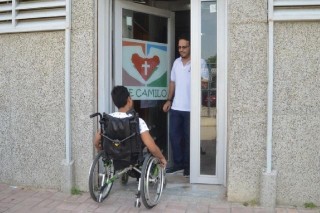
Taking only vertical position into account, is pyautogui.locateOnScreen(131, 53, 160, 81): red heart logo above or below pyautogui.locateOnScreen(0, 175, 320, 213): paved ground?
above

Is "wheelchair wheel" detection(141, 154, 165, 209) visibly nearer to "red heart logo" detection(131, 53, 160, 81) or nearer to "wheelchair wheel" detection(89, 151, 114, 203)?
"wheelchair wheel" detection(89, 151, 114, 203)

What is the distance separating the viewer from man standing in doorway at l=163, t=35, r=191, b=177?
5.96 meters

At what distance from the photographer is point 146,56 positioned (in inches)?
247

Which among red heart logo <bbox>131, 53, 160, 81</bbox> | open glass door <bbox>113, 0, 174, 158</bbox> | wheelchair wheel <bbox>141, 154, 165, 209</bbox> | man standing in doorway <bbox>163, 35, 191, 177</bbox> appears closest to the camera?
wheelchair wheel <bbox>141, 154, 165, 209</bbox>

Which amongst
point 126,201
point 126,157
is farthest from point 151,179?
point 126,201

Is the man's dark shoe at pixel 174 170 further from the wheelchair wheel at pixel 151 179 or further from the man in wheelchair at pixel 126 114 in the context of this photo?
the man in wheelchair at pixel 126 114

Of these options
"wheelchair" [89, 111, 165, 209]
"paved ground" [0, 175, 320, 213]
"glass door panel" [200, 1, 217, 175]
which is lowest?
"paved ground" [0, 175, 320, 213]

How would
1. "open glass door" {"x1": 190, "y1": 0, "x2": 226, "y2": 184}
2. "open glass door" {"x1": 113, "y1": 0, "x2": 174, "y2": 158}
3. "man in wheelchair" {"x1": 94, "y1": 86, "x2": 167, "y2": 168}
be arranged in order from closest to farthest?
"man in wheelchair" {"x1": 94, "y1": 86, "x2": 167, "y2": 168}, "open glass door" {"x1": 190, "y1": 0, "x2": 226, "y2": 184}, "open glass door" {"x1": 113, "y1": 0, "x2": 174, "y2": 158}

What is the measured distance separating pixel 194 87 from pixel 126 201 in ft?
5.55

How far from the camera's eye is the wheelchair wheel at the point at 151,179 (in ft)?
14.6

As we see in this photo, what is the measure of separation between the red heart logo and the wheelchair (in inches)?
63.8

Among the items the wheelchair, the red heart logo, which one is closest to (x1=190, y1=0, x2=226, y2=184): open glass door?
the wheelchair

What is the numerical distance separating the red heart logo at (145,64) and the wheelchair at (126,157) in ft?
5.32

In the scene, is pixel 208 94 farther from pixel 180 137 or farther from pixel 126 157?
pixel 126 157
